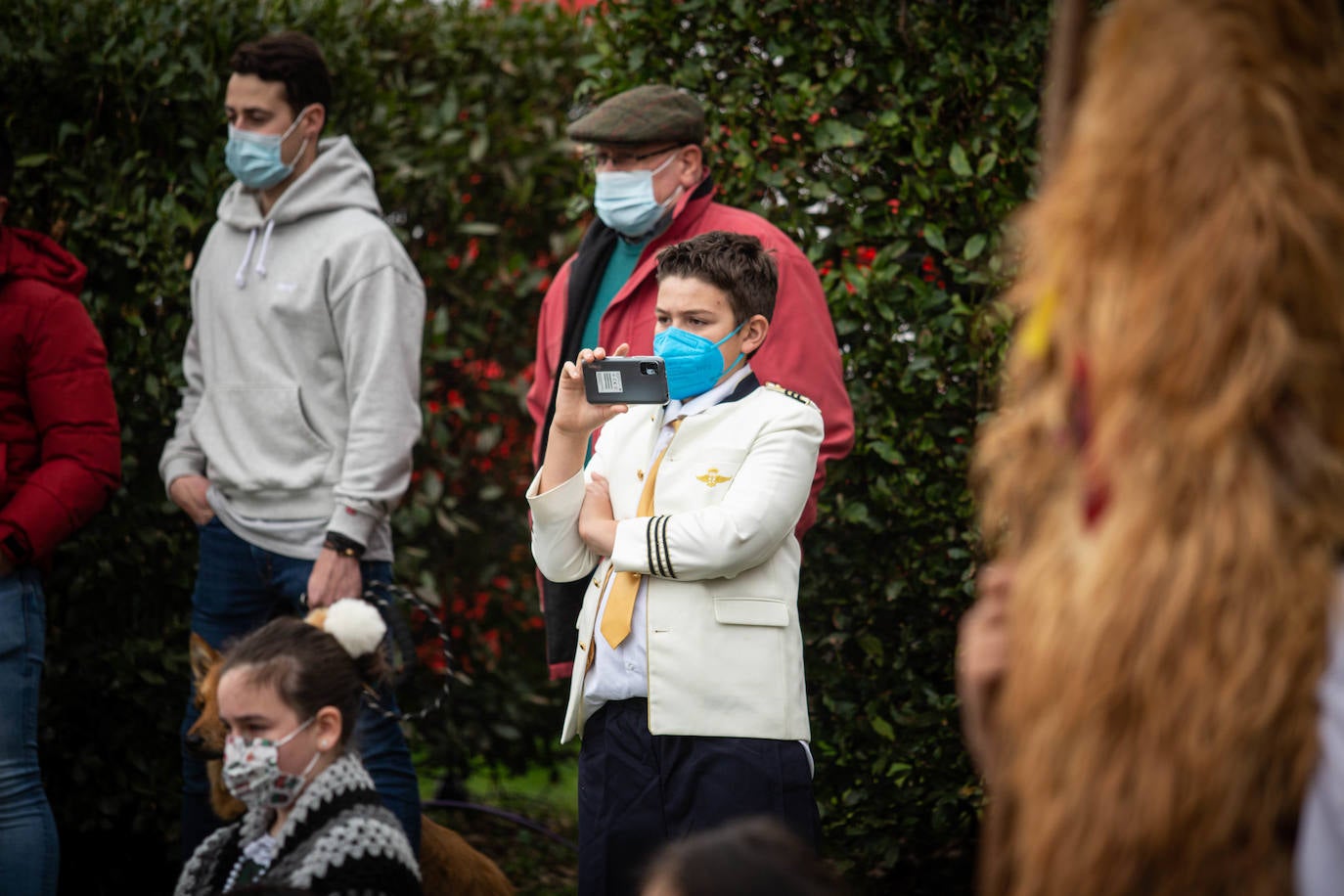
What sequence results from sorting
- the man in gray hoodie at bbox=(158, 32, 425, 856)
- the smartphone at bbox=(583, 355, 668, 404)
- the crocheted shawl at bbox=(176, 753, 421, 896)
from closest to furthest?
1. the crocheted shawl at bbox=(176, 753, 421, 896)
2. the smartphone at bbox=(583, 355, 668, 404)
3. the man in gray hoodie at bbox=(158, 32, 425, 856)

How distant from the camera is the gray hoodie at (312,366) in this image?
4.14 m

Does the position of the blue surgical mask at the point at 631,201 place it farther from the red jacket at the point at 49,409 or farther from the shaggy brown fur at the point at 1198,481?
the shaggy brown fur at the point at 1198,481

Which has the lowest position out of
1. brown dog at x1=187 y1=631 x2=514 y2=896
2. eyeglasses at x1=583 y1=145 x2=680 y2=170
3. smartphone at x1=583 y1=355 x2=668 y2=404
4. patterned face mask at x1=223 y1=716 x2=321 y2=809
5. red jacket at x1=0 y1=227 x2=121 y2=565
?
brown dog at x1=187 y1=631 x2=514 y2=896

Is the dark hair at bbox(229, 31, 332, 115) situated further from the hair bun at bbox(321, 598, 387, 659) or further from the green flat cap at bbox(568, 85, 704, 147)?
the hair bun at bbox(321, 598, 387, 659)

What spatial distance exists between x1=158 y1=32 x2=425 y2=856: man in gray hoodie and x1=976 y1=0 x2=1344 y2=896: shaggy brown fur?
2.86 meters

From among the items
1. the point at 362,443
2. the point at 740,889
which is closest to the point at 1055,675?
the point at 740,889

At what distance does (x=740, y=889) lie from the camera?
186 centimetres

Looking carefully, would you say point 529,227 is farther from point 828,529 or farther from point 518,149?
point 828,529

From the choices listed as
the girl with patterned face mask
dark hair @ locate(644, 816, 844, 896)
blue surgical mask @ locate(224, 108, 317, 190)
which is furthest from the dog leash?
dark hair @ locate(644, 816, 844, 896)

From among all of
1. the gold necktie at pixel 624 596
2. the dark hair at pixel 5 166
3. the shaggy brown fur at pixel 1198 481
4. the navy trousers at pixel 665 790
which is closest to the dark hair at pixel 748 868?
the shaggy brown fur at pixel 1198 481

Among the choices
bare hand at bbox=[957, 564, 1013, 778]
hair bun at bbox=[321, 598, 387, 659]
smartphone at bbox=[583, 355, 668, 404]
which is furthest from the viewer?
hair bun at bbox=[321, 598, 387, 659]

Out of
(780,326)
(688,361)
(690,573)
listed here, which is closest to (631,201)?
(780,326)

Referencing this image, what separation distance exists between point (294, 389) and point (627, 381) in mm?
1434

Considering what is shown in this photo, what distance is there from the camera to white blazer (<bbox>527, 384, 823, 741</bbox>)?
3.07m
